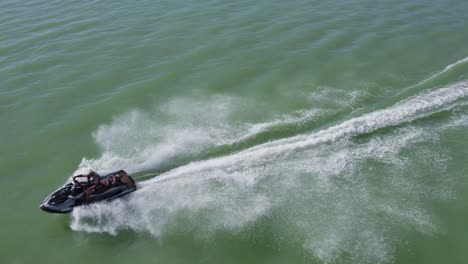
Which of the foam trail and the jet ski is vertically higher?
the foam trail

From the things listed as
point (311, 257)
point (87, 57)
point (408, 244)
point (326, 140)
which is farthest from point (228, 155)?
point (87, 57)

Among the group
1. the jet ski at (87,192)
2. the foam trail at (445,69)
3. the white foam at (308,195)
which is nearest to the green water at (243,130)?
the white foam at (308,195)

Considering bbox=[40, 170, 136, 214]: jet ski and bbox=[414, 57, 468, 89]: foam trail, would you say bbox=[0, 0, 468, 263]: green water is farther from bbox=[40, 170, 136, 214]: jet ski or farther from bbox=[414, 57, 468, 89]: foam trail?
bbox=[40, 170, 136, 214]: jet ski

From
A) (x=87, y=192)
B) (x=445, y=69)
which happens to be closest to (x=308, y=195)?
(x=87, y=192)

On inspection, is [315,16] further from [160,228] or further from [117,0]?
[160,228]

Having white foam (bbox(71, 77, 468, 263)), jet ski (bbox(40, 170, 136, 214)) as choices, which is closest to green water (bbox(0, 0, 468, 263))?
Result: white foam (bbox(71, 77, 468, 263))

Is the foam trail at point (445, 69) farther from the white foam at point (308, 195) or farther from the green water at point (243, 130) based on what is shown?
the white foam at point (308, 195)

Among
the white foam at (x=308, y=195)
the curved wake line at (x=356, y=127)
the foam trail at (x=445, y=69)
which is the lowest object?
the white foam at (x=308, y=195)
